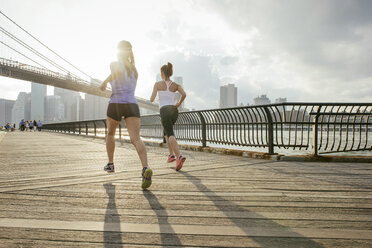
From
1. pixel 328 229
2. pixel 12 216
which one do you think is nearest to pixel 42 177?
pixel 12 216

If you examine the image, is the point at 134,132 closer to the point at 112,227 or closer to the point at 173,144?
the point at 173,144

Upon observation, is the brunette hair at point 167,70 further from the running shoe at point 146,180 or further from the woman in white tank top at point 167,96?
the running shoe at point 146,180

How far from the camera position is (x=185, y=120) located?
30.5 ft

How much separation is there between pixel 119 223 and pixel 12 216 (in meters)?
0.81

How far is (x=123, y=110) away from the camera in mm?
3408

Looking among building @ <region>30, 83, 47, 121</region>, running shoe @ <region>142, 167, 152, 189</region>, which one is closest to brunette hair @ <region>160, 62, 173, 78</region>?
running shoe @ <region>142, 167, 152, 189</region>

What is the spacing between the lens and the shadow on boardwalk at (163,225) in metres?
1.72

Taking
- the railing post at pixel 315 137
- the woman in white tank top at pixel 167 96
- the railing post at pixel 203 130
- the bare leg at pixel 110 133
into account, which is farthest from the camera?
the railing post at pixel 203 130

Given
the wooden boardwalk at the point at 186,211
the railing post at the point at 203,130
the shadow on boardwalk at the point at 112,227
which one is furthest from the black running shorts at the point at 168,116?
the railing post at the point at 203,130

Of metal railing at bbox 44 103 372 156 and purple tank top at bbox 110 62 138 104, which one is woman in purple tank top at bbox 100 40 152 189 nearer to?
purple tank top at bbox 110 62 138 104

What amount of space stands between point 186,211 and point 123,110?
1585 millimetres

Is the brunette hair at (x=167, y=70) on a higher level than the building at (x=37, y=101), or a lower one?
lower

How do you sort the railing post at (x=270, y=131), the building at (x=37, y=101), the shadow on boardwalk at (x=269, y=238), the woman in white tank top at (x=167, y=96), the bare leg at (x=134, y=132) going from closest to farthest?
the shadow on boardwalk at (x=269, y=238) < the bare leg at (x=134, y=132) < the woman in white tank top at (x=167, y=96) < the railing post at (x=270, y=131) < the building at (x=37, y=101)

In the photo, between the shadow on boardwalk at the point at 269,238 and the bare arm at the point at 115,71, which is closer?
the shadow on boardwalk at the point at 269,238
